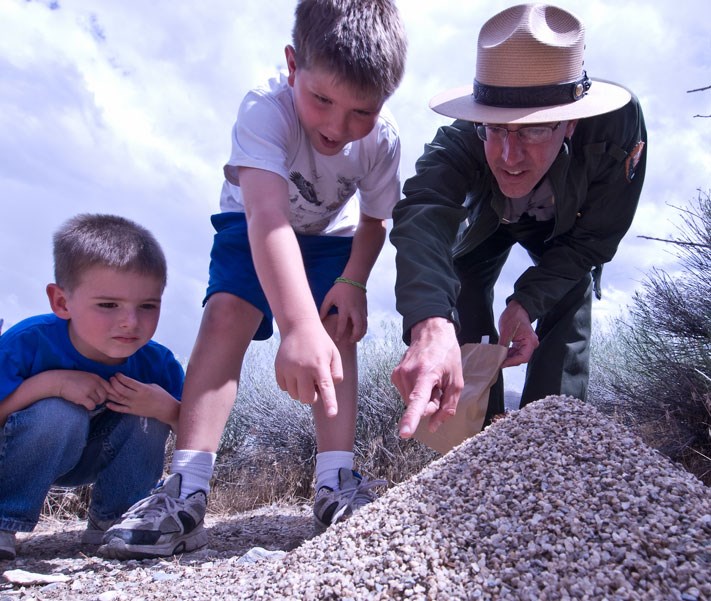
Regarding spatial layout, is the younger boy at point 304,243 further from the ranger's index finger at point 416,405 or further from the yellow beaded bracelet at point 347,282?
the ranger's index finger at point 416,405

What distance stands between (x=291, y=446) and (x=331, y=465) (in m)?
2.19

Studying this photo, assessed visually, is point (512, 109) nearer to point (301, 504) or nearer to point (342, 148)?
point (342, 148)

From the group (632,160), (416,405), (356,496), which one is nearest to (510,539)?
(416,405)

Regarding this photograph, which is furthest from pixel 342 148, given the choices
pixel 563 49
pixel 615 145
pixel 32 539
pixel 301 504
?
pixel 301 504

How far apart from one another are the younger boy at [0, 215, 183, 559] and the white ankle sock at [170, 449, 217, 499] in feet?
0.66

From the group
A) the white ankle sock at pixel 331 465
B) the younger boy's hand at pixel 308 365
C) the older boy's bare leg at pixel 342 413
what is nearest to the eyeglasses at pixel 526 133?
the older boy's bare leg at pixel 342 413

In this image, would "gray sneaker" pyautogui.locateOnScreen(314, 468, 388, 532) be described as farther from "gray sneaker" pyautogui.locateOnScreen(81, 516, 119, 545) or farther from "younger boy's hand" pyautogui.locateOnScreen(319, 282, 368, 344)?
"gray sneaker" pyautogui.locateOnScreen(81, 516, 119, 545)

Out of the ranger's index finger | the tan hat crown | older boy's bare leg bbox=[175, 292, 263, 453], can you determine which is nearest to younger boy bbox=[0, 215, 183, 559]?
older boy's bare leg bbox=[175, 292, 263, 453]

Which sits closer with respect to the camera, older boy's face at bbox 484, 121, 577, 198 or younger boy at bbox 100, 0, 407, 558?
younger boy at bbox 100, 0, 407, 558

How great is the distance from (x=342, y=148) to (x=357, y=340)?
26.7 inches

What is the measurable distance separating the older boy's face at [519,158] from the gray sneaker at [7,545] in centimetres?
194

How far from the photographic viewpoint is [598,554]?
135cm

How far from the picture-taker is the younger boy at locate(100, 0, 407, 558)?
199 cm

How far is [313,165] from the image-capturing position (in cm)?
248
